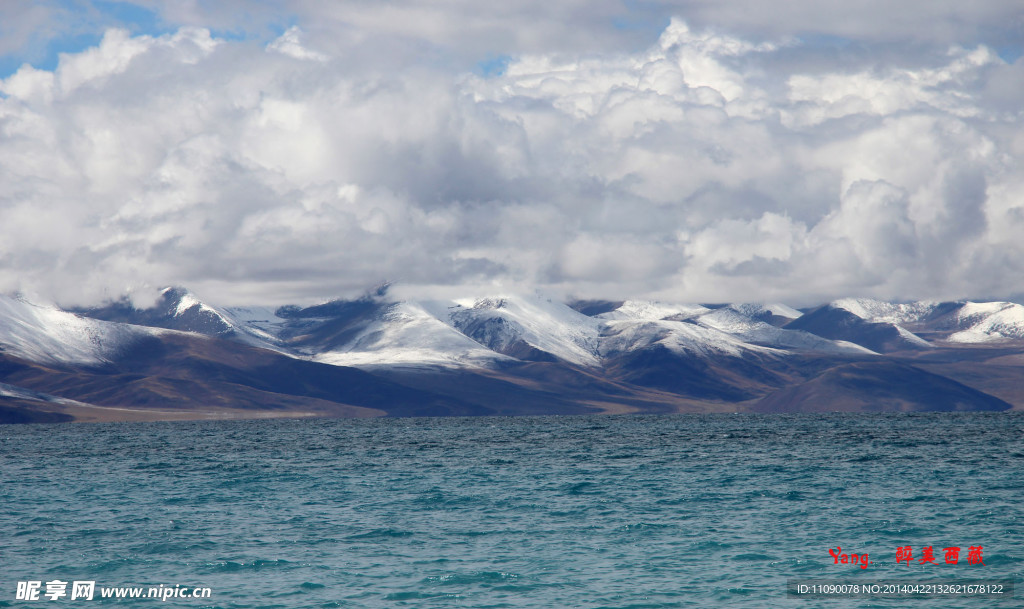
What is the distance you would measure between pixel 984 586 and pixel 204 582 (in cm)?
3818

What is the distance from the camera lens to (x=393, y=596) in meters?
49.3

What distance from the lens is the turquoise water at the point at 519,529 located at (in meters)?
50.4

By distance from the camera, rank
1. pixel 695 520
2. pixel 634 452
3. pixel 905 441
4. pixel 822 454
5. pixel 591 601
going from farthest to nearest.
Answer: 1. pixel 905 441
2. pixel 634 452
3. pixel 822 454
4. pixel 695 520
5. pixel 591 601

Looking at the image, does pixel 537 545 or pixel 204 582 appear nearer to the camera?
pixel 204 582

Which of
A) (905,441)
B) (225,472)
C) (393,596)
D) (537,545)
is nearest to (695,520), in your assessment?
(537,545)

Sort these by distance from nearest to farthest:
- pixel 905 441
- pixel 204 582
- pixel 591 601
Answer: pixel 591 601 → pixel 204 582 → pixel 905 441

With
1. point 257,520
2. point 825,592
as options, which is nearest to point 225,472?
point 257,520

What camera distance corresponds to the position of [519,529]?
2633 inches

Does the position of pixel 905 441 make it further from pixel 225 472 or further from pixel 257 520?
pixel 257 520

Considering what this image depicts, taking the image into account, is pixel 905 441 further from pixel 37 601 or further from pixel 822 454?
pixel 37 601

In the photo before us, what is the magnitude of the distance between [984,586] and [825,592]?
7.46 meters

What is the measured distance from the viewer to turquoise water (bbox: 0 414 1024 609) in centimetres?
5038

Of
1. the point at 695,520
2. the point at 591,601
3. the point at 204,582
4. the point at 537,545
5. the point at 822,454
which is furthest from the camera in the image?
the point at 822,454

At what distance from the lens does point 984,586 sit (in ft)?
158
